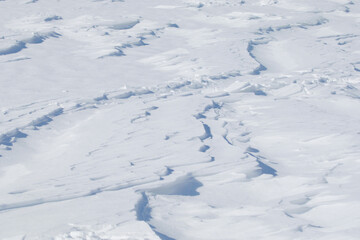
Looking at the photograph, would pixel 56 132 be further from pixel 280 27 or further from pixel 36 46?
pixel 280 27

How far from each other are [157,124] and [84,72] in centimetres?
182

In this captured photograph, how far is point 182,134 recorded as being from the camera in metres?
4.12

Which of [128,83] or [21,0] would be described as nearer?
[128,83]

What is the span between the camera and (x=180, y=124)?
14.3 feet

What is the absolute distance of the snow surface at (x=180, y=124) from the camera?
2.78m

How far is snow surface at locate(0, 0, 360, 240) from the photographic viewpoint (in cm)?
278

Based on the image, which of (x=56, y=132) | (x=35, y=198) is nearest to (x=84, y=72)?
(x=56, y=132)

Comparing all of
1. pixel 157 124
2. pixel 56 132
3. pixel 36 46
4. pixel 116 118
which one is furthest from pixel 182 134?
pixel 36 46

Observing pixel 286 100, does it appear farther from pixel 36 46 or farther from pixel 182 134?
pixel 36 46

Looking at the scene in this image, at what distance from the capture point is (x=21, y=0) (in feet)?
30.9

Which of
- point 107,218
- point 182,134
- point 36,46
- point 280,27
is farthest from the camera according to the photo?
point 280,27

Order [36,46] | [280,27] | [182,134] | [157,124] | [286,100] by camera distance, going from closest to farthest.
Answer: [182,134] < [157,124] < [286,100] < [36,46] < [280,27]

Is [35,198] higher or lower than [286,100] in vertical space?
higher

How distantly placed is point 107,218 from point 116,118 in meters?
1.97
